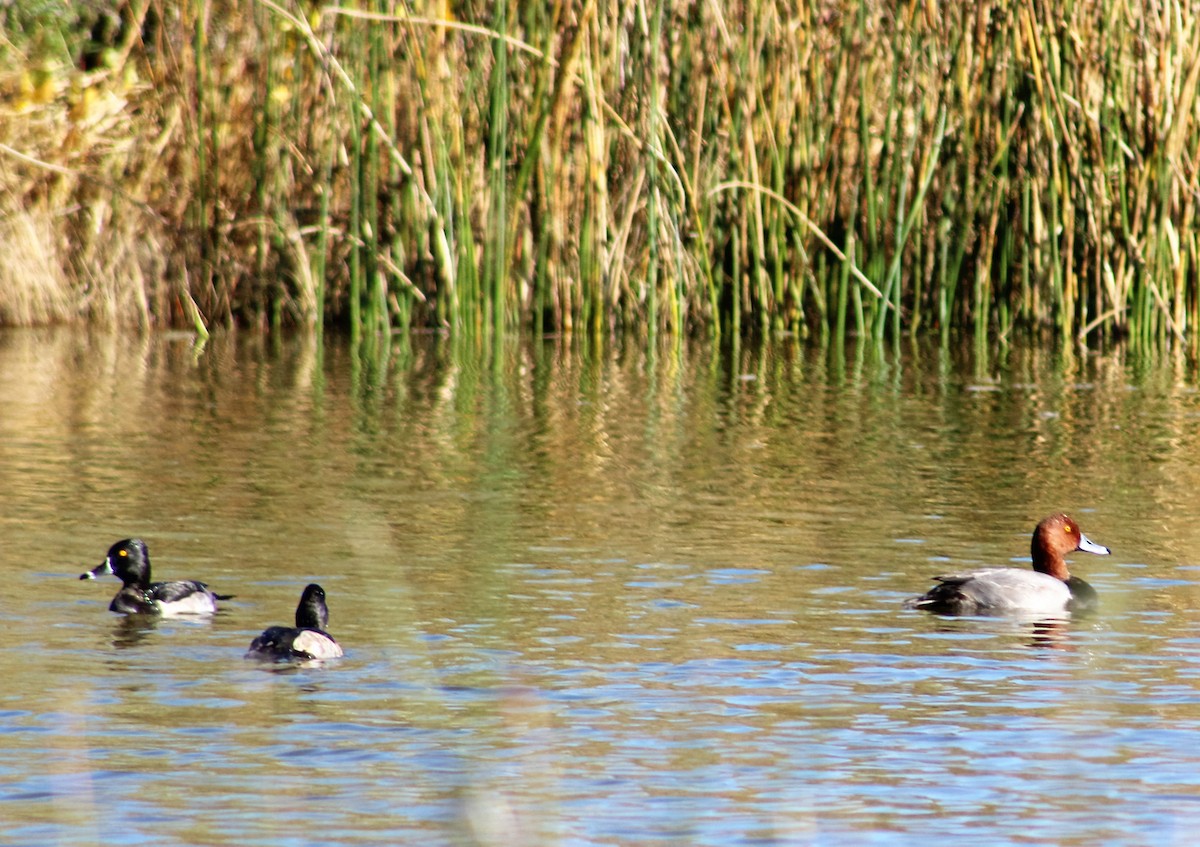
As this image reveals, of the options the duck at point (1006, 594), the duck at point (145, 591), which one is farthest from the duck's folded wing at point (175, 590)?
the duck at point (1006, 594)

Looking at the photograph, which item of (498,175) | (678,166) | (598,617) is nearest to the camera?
(598,617)

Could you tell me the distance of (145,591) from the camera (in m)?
6.67

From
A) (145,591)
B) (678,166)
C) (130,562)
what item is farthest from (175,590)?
(678,166)

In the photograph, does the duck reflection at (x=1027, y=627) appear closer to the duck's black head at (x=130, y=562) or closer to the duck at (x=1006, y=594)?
the duck at (x=1006, y=594)

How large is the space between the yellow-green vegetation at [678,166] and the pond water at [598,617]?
Result: 68.0 inches

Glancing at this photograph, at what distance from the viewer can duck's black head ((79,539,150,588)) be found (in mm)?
6883

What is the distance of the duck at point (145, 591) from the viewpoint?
6582 millimetres

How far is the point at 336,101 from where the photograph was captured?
577 inches

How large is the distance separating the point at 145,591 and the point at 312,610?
2.67ft

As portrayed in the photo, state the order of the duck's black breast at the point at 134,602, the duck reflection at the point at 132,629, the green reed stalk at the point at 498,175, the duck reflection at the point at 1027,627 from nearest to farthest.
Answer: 1. the duck reflection at the point at 132,629
2. the duck reflection at the point at 1027,627
3. the duck's black breast at the point at 134,602
4. the green reed stalk at the point at 498,175

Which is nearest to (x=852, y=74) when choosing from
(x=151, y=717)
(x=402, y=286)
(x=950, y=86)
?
(x=950, y=86)

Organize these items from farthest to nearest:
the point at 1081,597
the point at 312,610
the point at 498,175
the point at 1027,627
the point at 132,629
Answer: the point at 498,175, the point at 1081,597, the point at 1027,627, the point at 132,629, the point at 312,610

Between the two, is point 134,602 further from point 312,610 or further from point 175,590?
point 312,610

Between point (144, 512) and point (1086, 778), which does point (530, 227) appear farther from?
point (1086, 778)
